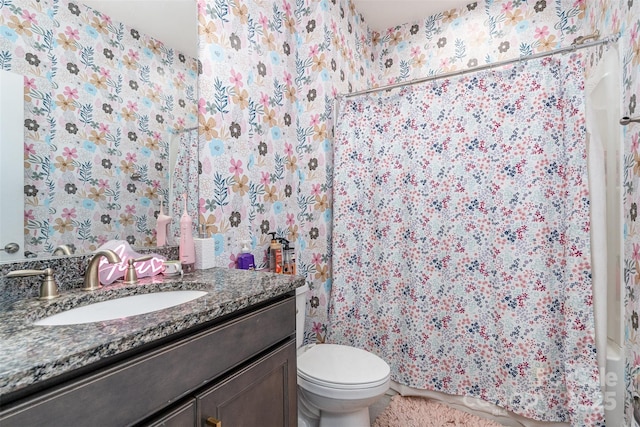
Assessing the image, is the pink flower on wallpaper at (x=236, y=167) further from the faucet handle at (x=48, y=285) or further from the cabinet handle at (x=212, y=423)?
the cabinet handle at (x=212, y=423)

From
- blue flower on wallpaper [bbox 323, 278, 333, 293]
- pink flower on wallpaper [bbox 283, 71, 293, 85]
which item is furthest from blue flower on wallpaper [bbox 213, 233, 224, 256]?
pink flower on wallpaper [bbox 283, 71, 293, 85]

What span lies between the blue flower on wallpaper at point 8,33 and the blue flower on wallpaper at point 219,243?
3.02ft

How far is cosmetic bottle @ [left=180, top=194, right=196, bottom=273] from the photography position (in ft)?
4.12

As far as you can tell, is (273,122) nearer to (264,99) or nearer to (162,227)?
(264,99)

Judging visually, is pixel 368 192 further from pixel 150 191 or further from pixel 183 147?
pixel 150 191

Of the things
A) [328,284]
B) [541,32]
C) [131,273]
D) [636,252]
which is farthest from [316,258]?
[541,32]

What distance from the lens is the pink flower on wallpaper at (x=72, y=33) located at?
1.00m

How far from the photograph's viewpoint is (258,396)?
93 centimetres

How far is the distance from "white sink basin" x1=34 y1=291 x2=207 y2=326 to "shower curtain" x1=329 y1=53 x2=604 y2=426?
1101 millimetres

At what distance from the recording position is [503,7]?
2262 mm

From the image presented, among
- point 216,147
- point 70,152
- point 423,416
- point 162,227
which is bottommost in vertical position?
point 423,416

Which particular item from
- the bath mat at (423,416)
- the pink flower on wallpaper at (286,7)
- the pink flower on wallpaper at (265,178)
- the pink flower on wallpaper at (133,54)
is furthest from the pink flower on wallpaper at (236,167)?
the bath mat at (423,416)

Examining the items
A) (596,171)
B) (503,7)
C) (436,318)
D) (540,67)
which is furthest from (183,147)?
(503,7)

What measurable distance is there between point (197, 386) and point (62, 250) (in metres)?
0.65
